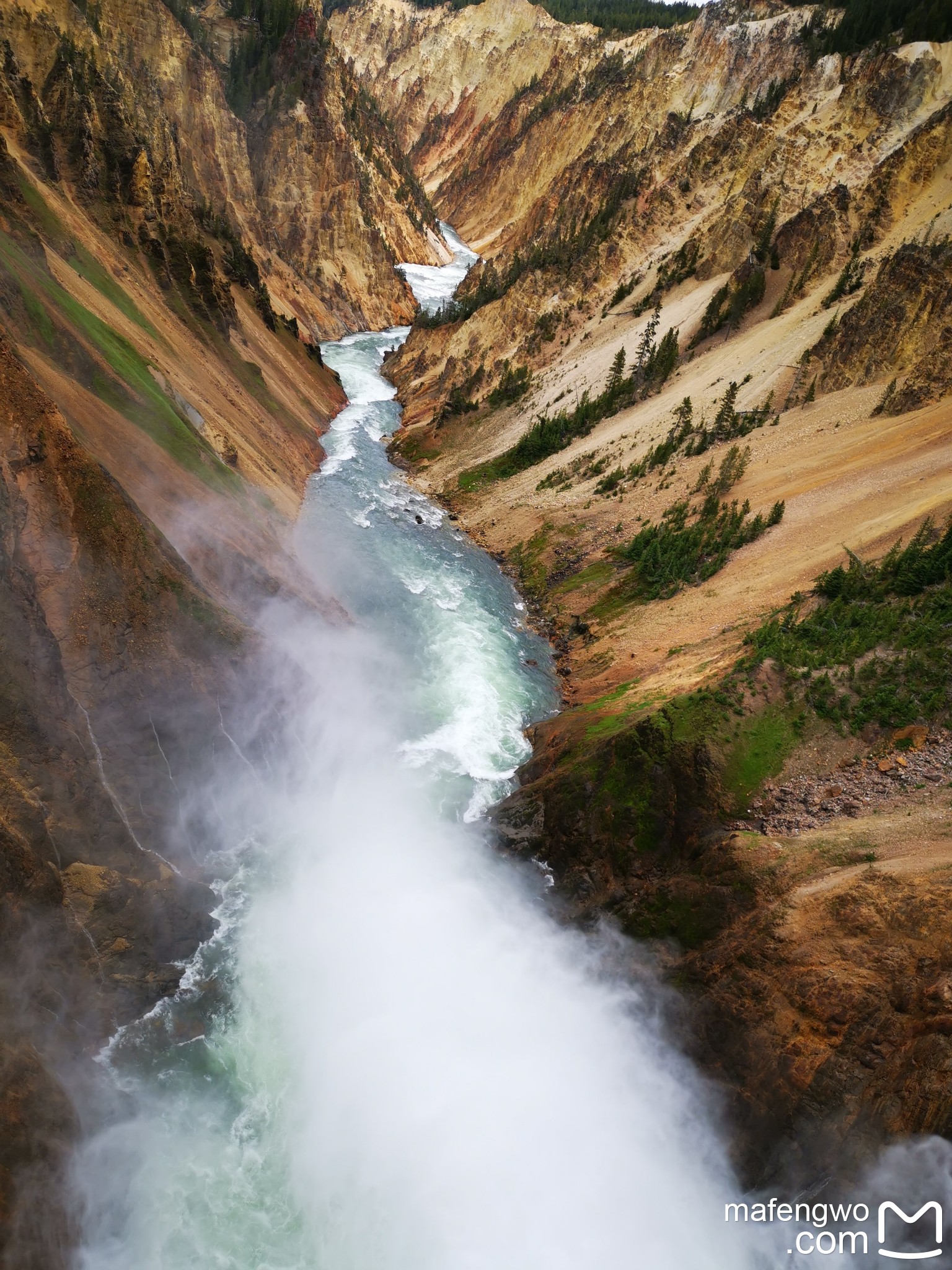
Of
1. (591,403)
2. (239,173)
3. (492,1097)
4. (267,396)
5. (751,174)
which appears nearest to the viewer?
(492,1097)

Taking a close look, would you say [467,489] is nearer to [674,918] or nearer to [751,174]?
[674,918]

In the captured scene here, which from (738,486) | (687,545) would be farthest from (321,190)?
(687,545)

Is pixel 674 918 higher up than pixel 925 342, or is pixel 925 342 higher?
pixel 925 342

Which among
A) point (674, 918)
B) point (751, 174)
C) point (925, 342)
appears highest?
point (751, 174)

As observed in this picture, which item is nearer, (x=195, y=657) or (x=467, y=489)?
(x=195, y=657)

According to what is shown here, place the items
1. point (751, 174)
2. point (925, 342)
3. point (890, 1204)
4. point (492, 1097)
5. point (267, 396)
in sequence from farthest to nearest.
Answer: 1. point (751, 174)
2. point (267, 396)
3. point (925, 342)
4. point (492, 1097)
5. point (890, 1204)

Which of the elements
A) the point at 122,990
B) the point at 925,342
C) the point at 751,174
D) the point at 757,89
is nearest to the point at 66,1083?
the point at 122,990

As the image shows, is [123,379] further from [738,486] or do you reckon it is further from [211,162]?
[211,162]
